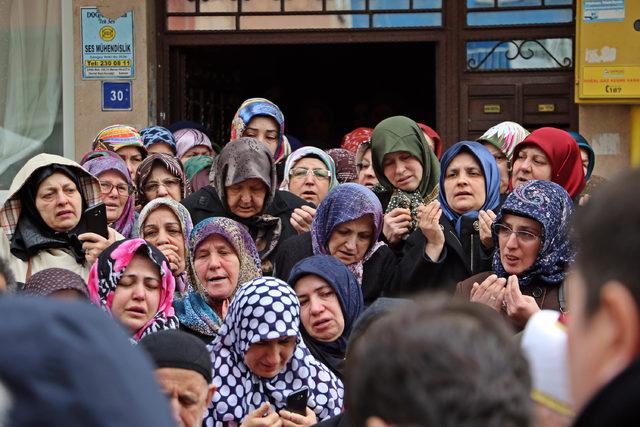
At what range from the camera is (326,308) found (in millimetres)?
4586

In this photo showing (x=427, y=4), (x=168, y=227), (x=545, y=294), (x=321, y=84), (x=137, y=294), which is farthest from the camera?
(x=321, y=84)

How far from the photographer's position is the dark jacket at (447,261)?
5.24 m

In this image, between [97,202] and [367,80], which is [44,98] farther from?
[367,80]

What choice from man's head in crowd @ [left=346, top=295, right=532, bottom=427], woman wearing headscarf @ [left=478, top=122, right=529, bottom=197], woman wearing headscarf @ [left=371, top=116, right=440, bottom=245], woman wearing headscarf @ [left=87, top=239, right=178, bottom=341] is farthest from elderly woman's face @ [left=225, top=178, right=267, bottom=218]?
man's head in crowd @ [left=346, top=295, right=532, bottom=427]

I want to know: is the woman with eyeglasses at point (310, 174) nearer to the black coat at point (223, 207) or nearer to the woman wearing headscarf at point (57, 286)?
the black coat at point (223, 207)

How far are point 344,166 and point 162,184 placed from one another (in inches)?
48.8

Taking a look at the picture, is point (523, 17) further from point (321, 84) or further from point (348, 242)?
point (321, 84)

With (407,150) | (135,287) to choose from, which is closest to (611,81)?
(407,150)

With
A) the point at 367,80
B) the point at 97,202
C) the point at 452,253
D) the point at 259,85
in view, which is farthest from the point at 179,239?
the point at 367,80

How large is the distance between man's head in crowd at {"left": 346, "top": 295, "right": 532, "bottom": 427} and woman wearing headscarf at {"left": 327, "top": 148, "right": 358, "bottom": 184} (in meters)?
5.60

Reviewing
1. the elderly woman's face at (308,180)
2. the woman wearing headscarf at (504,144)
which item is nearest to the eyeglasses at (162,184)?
the elderly woman's face at (308,180)

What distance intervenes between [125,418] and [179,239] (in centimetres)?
428

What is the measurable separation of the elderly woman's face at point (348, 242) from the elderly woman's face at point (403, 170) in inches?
25.6

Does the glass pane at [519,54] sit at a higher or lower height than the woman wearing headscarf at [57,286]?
higher
